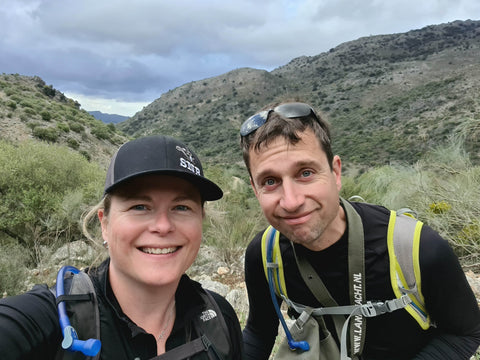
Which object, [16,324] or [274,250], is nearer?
[16,324]

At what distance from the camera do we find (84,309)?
1.27 meters

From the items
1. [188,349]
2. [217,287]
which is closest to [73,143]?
[217,287]

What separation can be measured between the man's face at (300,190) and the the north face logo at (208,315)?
588mm

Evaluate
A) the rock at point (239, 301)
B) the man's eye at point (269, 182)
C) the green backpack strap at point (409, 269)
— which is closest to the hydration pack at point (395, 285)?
the green backpack strap at point (409, 269)

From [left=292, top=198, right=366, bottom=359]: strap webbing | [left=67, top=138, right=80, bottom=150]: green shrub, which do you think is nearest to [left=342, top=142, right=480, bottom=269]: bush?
[left=292, top=198, right=366, bottom=359]: strap webbing

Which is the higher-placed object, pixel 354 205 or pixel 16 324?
pixel 354 205

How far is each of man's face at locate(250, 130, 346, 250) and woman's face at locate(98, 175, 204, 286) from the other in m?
0.56

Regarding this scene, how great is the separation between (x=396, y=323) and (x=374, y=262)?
0.34m

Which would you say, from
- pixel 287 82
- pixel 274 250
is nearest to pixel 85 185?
pixel 274 250

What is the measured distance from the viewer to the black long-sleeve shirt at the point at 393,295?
1.69m

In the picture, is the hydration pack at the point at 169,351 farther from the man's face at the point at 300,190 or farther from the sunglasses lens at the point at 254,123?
the sunglasses lens at the point at 254,123

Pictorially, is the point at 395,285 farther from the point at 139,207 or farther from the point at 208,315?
the point at 139,207

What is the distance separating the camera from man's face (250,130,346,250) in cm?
181

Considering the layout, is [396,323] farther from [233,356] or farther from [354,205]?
[233,356]
